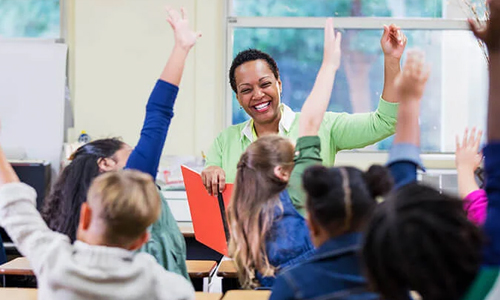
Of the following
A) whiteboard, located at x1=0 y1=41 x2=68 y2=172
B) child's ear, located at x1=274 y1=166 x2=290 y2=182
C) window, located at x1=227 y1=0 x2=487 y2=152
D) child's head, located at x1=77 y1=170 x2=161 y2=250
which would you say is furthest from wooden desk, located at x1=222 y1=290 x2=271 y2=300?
whiteboard, located at x1=0 y1=41 x2=68 y2=172

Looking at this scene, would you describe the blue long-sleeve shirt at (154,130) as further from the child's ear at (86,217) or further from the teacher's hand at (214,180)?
the teacher's hand at (214,180)

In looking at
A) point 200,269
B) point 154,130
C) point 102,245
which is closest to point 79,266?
point 102,245

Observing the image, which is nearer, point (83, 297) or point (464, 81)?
point (83, 297)

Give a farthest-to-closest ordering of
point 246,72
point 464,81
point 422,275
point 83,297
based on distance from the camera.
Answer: point 464,81
point 246,72
point 83,297
point 422,275

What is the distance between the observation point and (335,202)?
3.92 ft

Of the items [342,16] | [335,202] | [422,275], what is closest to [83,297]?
[335,202]

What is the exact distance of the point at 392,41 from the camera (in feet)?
6.50

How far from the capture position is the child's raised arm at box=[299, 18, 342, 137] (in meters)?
1.52

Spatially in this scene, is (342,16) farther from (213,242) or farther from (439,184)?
(213,242)

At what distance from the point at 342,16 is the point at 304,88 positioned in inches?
25.5

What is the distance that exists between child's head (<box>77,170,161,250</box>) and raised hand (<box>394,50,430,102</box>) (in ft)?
1.91

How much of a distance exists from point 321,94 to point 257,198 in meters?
0.37

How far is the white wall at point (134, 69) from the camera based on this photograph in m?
4.88

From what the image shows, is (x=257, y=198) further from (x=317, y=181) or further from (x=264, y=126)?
(x=264, y=126)
